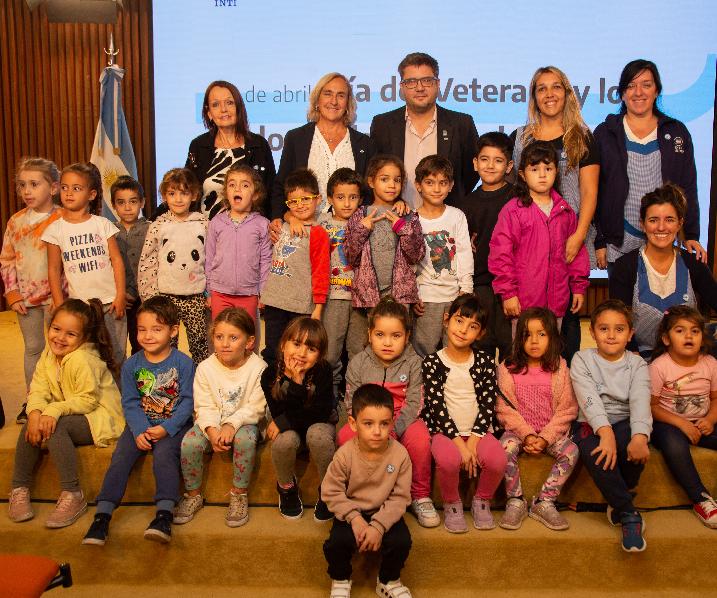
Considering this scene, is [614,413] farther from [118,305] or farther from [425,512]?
[118,305]

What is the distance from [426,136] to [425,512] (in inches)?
68.9

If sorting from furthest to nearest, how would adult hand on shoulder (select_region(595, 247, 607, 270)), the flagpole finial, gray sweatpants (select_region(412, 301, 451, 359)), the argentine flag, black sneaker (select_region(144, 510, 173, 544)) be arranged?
the flagpole finial < the argentine flag < adult hand on shoulder (select_region(595, 247, 607, 270)) < gray sweatpants (select_region(412, 301, 451, 359)) < black sneaker (select_region(144, 510, 173, 544))

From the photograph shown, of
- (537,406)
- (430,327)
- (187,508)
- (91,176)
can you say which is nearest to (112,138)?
(91,176)

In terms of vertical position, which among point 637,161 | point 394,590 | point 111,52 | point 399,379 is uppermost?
point 111,52

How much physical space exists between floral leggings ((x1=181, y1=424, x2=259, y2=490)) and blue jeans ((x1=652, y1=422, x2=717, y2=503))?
1504mm

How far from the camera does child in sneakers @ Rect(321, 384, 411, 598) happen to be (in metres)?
2.31

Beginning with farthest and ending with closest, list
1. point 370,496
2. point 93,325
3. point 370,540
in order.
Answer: point 93,325 < point 370,496 < point 370,540

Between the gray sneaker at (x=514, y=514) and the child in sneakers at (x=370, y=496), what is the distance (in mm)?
386

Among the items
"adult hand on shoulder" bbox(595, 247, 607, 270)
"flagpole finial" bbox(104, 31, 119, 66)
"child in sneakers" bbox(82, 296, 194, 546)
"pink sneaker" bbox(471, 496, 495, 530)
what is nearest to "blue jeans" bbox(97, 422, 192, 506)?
"child in sneakers" bbox(82, 296, 194, 546)

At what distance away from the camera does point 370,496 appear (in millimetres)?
2387

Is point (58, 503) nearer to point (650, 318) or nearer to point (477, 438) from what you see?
point (477, 438)

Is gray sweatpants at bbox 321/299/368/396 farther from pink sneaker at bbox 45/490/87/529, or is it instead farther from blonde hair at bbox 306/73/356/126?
pink sneaker at bbox 45/490/87/529

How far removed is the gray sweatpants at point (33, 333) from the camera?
325 cm

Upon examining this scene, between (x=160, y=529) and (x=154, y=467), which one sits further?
(x=154, y=467)
